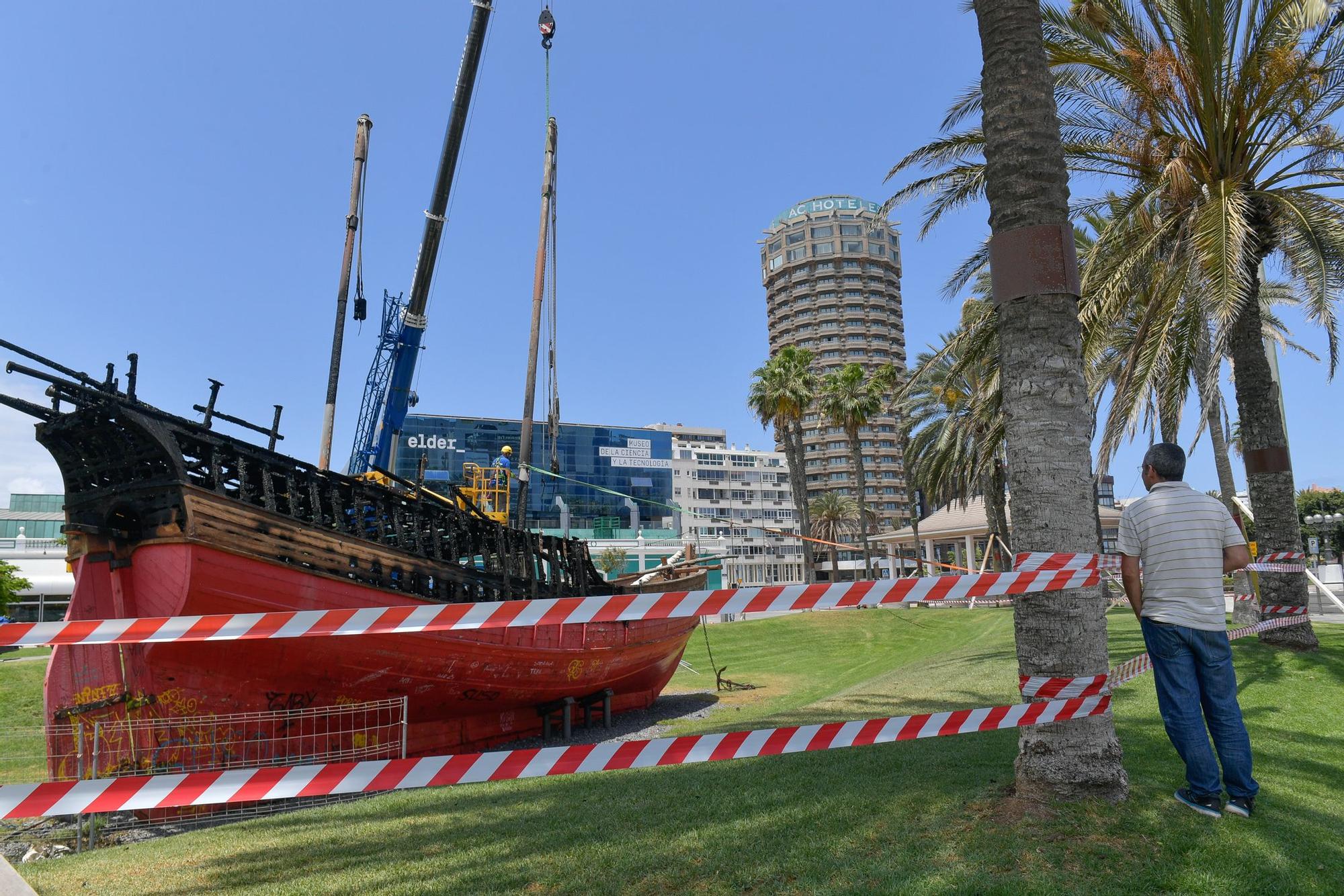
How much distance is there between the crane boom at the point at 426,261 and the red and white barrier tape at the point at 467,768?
45.4 ft

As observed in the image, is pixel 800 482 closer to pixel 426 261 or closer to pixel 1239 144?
pixel 426 261

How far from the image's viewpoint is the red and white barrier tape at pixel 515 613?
3697 mm

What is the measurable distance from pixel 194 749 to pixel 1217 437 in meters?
18.1

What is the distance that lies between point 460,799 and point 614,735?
6893 millimetres

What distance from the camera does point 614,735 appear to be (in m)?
12.5

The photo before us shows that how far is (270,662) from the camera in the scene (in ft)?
27.7

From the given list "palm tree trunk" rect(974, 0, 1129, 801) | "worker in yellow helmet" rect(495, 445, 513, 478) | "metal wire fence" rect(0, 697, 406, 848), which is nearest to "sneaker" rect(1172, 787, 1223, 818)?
"palm tree trunk" rect(974, 0, 1129, 801)

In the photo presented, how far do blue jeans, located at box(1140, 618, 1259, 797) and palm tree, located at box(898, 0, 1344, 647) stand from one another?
718 cm

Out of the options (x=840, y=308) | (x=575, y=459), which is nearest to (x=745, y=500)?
(x=575, y=459)

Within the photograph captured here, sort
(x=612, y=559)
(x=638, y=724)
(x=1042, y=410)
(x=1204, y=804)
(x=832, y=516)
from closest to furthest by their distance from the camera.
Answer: (x=1204, y=804) < (x=1042, y=410) < (x=638, y=724) < (x=612, y=559) < (x=832, y=516)

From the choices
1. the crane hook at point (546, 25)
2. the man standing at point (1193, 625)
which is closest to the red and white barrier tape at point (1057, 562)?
the man standing at point (1193, 625)

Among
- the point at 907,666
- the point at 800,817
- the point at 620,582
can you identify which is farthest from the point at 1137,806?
the point at 620,582

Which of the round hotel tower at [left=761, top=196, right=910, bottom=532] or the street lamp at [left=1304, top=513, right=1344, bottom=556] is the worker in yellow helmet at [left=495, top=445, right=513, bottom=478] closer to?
the street lamp at [left=1304, top=513, right=1344, bottom=556]

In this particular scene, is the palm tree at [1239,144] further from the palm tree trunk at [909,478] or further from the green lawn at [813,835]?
the palm tree trunk at [909,478]
